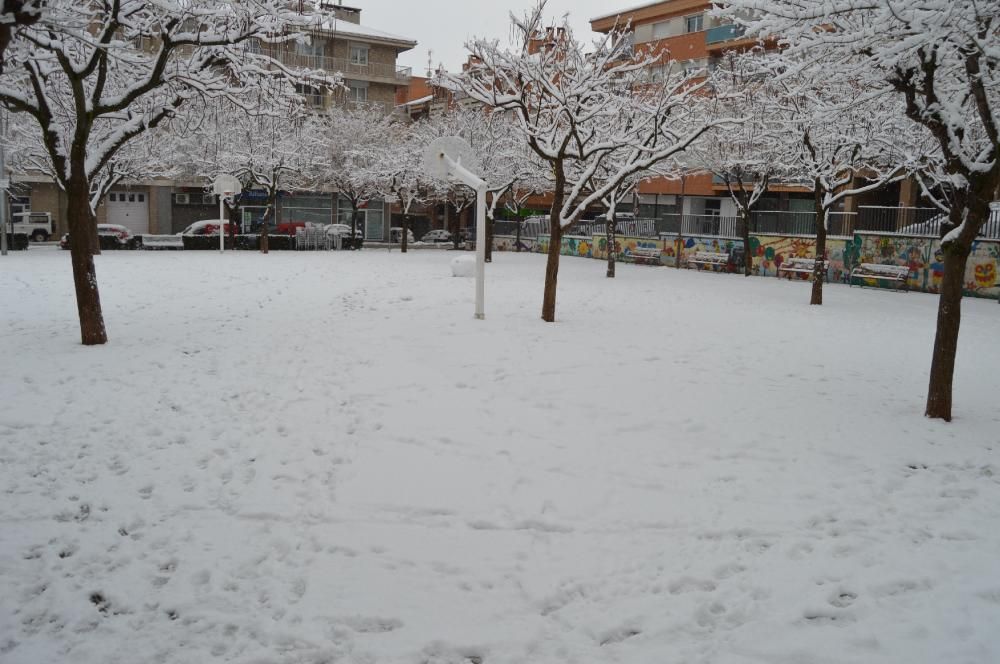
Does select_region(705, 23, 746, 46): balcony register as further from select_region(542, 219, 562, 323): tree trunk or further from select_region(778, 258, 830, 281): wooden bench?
select_region(542, 219, 562, 323): tree trunk

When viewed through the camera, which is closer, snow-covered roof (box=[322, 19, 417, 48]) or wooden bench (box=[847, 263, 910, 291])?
wooden bench (box=[847, 263, 910, 291])

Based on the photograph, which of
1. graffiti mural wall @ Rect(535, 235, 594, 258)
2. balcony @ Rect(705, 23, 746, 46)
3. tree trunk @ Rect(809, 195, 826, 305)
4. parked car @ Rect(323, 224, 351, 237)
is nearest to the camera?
tree trunk @ Rect(809, 195, 826, 305)

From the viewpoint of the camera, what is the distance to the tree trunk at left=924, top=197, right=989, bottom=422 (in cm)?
783

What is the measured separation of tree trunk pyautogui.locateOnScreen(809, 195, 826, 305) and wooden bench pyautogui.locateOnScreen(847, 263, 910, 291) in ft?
20.6

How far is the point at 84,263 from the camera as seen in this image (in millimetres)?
10516

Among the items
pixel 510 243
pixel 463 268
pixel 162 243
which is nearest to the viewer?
pixel 463 268

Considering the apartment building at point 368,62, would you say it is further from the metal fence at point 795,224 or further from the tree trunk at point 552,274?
the tree trunk at point 552,274

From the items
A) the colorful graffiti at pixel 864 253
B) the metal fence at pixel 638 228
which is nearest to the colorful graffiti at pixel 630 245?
the colorful graffiti at pixel 864 253

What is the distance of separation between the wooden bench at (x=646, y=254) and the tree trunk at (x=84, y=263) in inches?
991

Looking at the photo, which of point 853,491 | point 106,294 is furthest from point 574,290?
point 853,491

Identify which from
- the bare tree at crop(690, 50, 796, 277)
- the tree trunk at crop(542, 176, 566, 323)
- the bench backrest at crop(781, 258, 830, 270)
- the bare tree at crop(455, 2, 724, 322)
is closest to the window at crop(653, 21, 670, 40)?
the bare tree at crop(690, 50, 796, 277)

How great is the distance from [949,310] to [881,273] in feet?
58.4

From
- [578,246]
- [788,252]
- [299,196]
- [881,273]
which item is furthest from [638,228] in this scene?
[299,196]

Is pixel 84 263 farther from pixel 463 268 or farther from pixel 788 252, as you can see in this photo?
pixel 788 252
